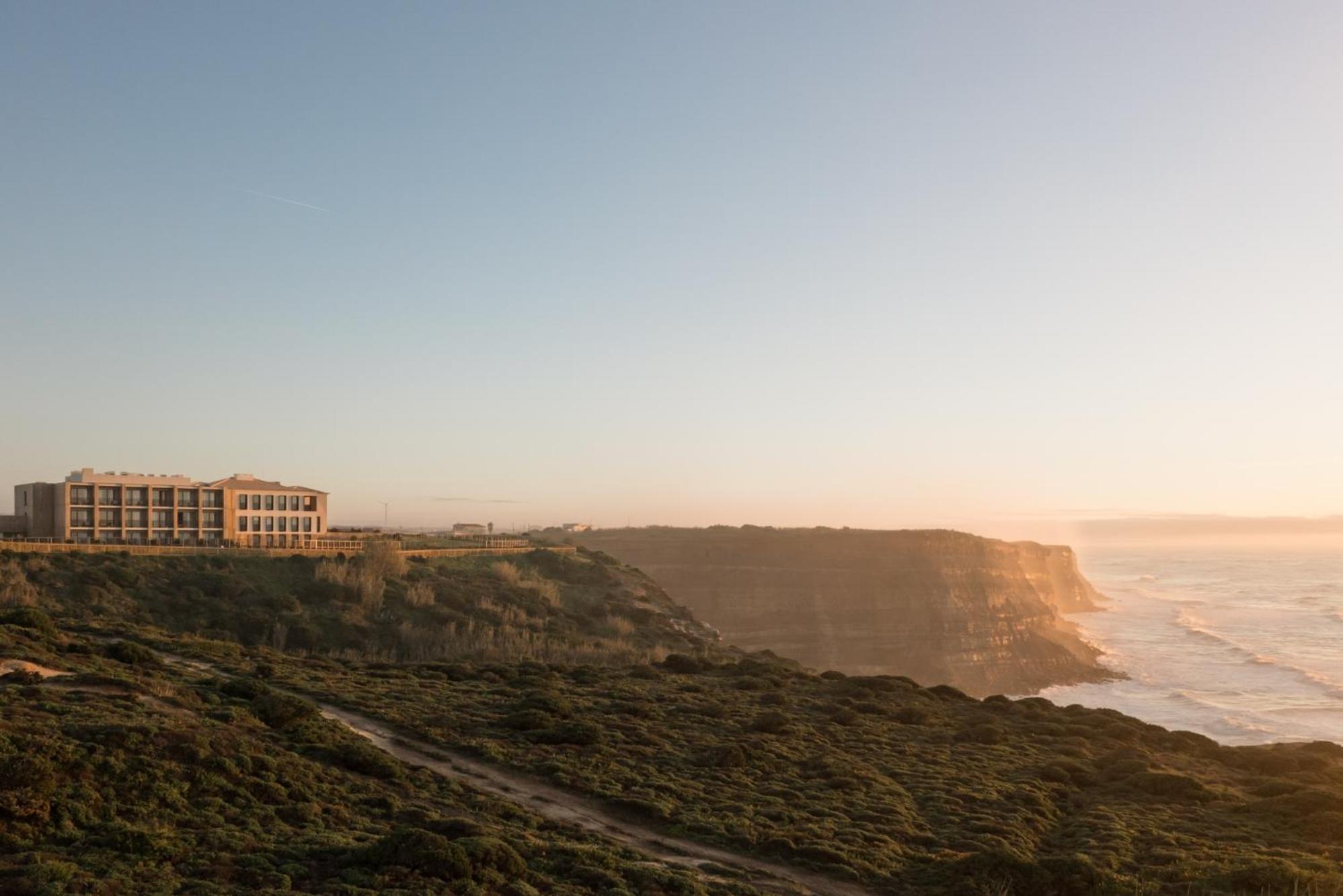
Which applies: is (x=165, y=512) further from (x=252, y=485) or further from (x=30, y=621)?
(x=30, y=621)

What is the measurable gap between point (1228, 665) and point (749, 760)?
283 ft

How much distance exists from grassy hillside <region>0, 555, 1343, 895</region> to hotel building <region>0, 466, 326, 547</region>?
844 inches

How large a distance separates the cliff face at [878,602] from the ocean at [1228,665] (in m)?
7.21

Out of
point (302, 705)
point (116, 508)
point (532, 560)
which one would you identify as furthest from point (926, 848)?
point (116, 508)

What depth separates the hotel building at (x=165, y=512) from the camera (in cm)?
6619

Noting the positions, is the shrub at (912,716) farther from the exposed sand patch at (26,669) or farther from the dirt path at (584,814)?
the exposed sand patch at (26,669)

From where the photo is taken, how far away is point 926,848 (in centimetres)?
1870

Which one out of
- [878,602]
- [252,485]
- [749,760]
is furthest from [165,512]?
[878,602]

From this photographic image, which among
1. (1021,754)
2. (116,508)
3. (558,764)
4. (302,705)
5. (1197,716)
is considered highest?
(116,508)

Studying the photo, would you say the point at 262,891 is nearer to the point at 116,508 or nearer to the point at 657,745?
the point at 657,745

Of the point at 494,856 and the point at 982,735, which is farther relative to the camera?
the point at 982,735

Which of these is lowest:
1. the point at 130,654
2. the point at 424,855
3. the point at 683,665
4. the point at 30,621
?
the point at 683,665

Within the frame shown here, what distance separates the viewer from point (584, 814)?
1875cm

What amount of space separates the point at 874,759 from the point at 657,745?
21.8ft
